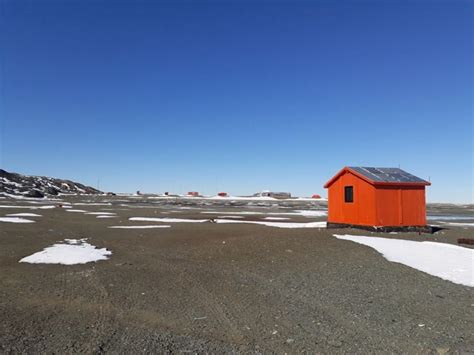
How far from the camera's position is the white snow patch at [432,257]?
10992 mm

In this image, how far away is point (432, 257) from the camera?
13.6 m

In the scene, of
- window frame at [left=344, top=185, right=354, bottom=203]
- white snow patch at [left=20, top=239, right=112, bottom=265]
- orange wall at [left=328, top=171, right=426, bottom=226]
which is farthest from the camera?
window frame at [left=344, top=185, right=354, bottom=203]

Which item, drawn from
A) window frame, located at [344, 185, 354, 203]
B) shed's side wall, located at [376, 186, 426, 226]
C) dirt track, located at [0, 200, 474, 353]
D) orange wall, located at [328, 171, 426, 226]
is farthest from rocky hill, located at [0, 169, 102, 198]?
dirt track, located at [0, 200, 474, 353]

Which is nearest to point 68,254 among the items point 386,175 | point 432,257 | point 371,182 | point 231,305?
point 231,305

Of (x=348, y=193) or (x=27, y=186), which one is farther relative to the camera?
(x=27, y=186)

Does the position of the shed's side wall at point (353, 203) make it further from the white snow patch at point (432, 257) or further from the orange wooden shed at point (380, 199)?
the white snow patch at point (432, 257)

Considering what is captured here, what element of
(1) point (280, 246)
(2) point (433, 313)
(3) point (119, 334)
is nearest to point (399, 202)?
(1) point (280, 246)

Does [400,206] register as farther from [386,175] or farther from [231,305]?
[231,305]

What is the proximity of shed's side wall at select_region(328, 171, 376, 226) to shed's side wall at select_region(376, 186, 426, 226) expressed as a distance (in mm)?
494

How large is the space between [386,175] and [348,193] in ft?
8.58

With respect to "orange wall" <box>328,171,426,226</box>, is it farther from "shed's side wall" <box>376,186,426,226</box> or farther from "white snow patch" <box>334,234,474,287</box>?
"white snow patch" <box>334,234,474,287</box>

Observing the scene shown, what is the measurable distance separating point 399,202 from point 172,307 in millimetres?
18719

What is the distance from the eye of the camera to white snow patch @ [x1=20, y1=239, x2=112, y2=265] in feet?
41.4

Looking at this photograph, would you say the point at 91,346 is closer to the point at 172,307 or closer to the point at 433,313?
the point at 172,307
